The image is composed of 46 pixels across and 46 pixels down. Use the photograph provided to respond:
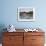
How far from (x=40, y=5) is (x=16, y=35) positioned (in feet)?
4.36

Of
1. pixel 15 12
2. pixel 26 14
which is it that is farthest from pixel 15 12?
pixel 26 14

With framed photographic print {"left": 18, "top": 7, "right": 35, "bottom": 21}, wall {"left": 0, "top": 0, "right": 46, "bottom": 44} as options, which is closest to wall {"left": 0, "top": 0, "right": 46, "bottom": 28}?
wall {"left": 0, "top": 0, "right": 46, "bottom": 44}

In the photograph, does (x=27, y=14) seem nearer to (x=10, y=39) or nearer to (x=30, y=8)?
(x=30, y=8)

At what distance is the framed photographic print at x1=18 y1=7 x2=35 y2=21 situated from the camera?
14.1 feet

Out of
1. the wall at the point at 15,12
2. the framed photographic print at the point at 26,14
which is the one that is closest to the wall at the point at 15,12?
the wall at the point at 15,12

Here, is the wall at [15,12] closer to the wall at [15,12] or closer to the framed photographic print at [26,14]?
the wall at [15,12]

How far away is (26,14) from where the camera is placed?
4.32 metres

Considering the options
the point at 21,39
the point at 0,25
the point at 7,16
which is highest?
the point at 7,16

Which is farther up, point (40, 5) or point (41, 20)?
point (40, 5)

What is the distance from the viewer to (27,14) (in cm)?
432

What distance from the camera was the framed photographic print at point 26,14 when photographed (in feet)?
14.1

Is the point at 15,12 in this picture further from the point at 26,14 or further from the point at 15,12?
the point at 26,14

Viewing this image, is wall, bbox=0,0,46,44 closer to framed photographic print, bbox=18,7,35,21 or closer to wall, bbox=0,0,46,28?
wall, bbox=0,0,46,28

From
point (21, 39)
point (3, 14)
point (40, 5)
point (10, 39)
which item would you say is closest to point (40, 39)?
point (21, 39)
